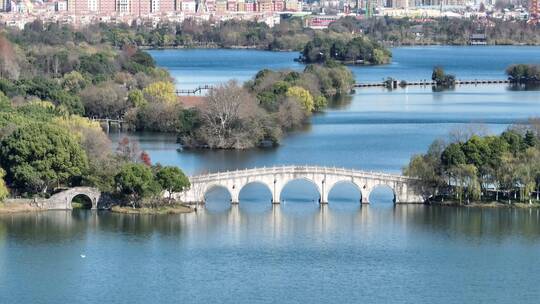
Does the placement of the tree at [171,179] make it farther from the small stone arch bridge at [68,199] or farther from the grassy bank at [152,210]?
the small stone arch bridge at [68,199]

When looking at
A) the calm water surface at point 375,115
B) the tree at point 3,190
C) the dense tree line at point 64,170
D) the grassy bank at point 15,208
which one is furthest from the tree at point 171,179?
the calm water surface at point 375,115

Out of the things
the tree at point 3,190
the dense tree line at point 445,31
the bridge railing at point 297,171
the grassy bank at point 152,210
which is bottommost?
the grassy bank at point 152,210

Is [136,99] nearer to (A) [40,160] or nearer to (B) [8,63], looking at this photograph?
(B) [8,63]

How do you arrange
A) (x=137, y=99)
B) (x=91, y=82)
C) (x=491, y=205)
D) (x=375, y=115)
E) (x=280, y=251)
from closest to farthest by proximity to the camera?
1. (x=280, y=251)
2. (x=491, y=205)
3. (x=137, y=99)
4. (x=375, y=115)
5. (x=91, y=82)

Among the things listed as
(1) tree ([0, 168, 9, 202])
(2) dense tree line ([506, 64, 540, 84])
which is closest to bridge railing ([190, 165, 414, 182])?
(1) tree ([0, 168, 9, 202])

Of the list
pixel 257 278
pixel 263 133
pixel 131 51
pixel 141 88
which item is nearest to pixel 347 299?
pixel 257 278

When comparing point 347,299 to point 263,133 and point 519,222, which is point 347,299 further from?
point 263,133

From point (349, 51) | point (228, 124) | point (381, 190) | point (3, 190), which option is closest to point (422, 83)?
point (349, 51)
